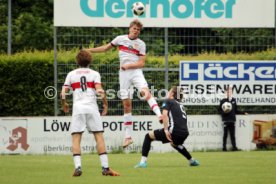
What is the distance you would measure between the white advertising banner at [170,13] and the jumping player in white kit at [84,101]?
35.2 ft

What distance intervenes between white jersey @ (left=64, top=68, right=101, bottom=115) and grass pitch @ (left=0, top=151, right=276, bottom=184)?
1.15 metres

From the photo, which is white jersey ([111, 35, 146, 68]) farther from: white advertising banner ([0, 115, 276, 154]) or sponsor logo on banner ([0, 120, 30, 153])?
sponsor logo on banner ([0, 120, 30, 153])

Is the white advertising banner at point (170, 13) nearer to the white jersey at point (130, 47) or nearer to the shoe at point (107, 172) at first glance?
the white jersey at point (130, 47)

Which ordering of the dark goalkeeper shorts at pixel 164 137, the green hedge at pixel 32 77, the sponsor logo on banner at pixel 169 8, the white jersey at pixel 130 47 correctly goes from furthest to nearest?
the green hedge at pixel 32 77 < the sponsor logo on banner at pixel 169 8 < the white jersey at pixel 130 47 < the dark goalkeeper shorts at pixel 164 137

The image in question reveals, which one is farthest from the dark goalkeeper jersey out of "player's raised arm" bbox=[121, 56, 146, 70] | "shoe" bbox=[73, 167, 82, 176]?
"shoe" bbox=[73, 167, 82, 176]

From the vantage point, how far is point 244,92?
27562 millimetres

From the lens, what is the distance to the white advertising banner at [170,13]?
26.0 metres

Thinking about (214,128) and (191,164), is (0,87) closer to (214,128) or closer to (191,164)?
(214,128)

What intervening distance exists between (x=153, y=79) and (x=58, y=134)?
3110 mm

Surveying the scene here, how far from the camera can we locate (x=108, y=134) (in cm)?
2575

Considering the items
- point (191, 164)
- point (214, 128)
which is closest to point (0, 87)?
point (214, 128)

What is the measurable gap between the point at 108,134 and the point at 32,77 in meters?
3.47

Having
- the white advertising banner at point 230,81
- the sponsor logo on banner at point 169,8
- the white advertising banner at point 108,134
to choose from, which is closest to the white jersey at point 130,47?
the white advertising banner at point 108,134

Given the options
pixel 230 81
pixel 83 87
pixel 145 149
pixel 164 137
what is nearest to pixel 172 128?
pixel 164 137
